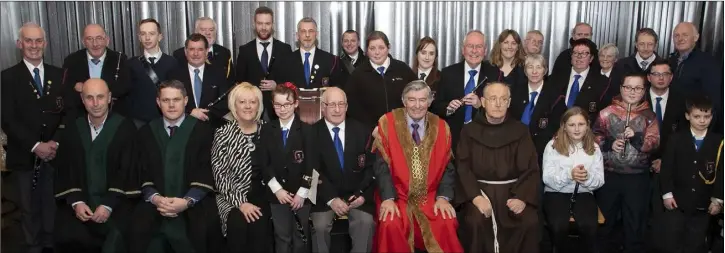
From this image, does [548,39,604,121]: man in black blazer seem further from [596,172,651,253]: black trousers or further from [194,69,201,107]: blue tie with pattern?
[194,69,201,107]: blue tie with pattern

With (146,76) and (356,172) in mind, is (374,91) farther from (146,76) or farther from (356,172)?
(146,76)

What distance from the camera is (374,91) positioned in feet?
18.6

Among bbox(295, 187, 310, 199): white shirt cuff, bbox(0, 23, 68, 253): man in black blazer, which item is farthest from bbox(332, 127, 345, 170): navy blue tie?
bbox(0, 23, 68, 253): man in black blazer

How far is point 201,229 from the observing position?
15.1 feet

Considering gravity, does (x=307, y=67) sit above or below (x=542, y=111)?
above

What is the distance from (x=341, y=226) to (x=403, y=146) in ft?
2.35

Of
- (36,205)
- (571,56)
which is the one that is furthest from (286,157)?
(571,56)

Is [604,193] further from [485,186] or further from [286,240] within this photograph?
[286,240]

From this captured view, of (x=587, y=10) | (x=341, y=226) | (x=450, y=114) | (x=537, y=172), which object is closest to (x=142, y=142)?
(x=341, y=226)

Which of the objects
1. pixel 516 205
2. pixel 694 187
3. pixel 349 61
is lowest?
pixel 516 205

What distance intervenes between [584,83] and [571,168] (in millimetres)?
1035

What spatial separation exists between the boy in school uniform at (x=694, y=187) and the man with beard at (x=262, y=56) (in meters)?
3.31

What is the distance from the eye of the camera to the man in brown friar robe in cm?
470

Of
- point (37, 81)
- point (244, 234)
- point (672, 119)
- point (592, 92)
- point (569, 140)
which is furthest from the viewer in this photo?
point (592, 92)
